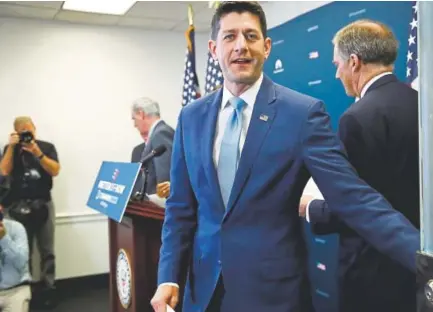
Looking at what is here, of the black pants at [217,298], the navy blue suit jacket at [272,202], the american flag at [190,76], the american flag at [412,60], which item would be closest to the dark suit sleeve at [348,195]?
the navy blue suit jacket at [272,202]

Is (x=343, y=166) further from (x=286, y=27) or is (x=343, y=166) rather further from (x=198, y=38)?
(x=198, y=38)

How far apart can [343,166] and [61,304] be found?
3.61 meters

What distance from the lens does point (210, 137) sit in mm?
1137

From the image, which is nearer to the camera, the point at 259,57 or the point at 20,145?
the point at 259,57

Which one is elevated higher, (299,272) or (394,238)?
(394,238)

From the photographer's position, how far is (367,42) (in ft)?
4.84

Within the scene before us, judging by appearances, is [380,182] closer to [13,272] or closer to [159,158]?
[159,158]

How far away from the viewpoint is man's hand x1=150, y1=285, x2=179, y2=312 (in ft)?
3.73

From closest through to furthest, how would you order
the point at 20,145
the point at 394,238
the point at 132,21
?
1. the point at 394,238
2. the point at 20,145
3. the point at 132,21

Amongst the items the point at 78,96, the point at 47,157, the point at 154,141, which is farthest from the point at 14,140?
the point at 154,141

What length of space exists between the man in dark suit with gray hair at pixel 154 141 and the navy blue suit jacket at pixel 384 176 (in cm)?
113

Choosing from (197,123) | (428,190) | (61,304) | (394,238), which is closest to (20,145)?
(61,304)

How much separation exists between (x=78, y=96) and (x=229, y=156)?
11.9 ft

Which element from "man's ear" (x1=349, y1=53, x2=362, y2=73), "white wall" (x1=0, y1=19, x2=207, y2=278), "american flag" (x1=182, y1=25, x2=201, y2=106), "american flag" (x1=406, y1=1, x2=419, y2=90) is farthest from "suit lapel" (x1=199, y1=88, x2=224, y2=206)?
"white wall" (x1=0, y1=19, x2=207, y2=278)
